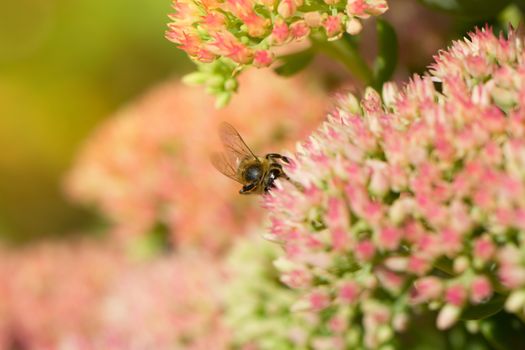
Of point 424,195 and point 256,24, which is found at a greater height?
point 256,24

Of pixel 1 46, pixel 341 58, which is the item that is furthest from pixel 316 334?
pixel 1 46

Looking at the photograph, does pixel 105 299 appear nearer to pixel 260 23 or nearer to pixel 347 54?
pixel 347 54

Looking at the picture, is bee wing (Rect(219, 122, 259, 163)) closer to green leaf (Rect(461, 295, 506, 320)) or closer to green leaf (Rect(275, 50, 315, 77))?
green leaf (Rect(275, 50, 315, 77))

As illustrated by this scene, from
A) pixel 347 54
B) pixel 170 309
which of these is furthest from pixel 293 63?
pixel 170 309

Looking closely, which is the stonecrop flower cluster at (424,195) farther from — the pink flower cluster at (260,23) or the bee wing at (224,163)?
the bee wing at (224,163)

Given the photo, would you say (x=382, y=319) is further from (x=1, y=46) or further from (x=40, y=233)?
(x=1, y=46)

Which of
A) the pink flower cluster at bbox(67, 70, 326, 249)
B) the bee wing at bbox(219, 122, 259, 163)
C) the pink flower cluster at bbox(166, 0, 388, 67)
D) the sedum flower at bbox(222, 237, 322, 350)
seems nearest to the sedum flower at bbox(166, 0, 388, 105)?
the pink flower cluster at bbox(166, 0, 388, 67)
